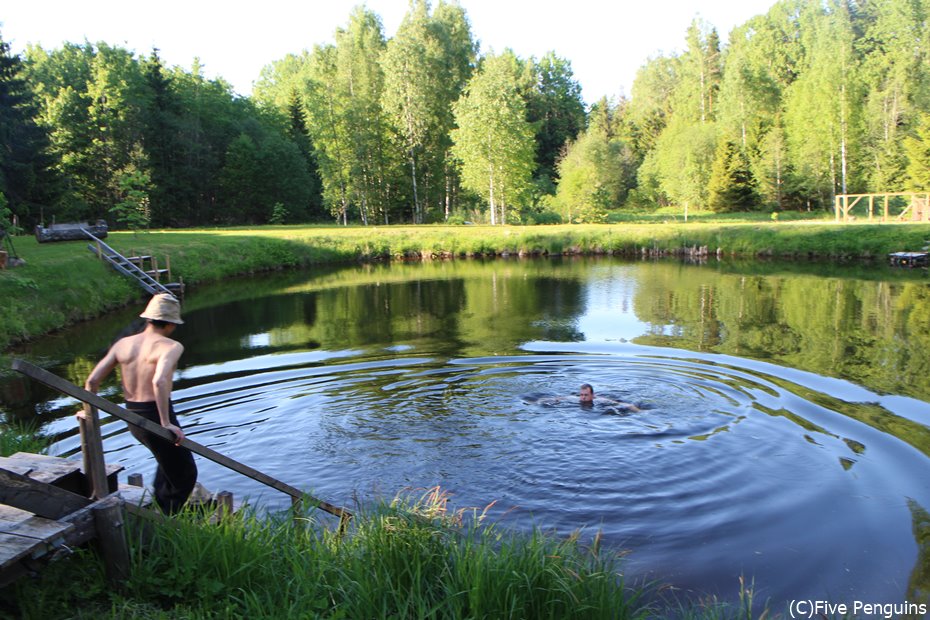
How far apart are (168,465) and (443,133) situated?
62.1 m

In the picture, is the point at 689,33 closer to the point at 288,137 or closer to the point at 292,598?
the point at 288,137

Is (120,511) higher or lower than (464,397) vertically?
higher

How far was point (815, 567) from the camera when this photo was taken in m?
7.25

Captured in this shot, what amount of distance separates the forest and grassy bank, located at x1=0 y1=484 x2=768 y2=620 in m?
45.4

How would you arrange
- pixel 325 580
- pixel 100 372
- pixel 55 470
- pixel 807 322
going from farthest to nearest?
pixel 807 322 → pixel 100 372 → pixel 55 470 → pixel 325 580

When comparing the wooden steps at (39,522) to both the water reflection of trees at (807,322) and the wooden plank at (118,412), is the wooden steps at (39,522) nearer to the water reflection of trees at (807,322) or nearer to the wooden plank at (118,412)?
the wooden plank at (118,412)

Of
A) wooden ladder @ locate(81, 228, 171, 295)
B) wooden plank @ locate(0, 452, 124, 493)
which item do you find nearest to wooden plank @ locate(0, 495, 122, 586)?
wooden plank @ locate(0, 452, 124, 493)

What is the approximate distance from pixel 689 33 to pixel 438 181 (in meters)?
37.1

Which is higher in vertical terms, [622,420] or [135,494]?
[135,494]

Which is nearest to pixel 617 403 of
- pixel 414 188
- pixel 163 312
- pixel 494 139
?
pixel 163 312

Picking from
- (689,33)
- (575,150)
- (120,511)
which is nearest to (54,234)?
(120,511)

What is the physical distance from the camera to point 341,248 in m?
46.0

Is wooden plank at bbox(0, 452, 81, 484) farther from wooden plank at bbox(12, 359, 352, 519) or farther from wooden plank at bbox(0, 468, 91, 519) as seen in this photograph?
wooden plank at bbox(12, 359, 352, 519)

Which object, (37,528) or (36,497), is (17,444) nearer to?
(36,497)
